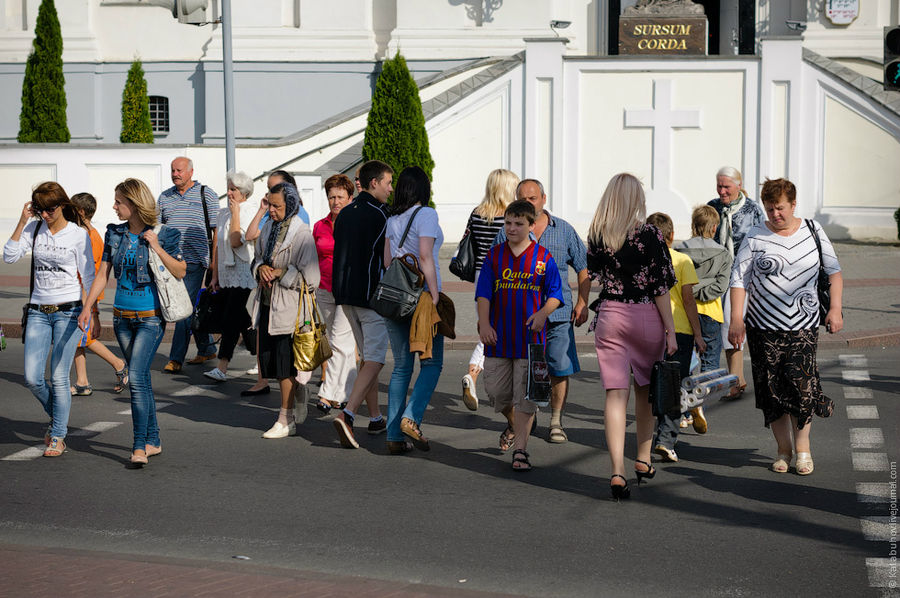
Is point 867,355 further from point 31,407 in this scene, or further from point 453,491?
point 31,407

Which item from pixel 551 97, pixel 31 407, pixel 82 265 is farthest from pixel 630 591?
pixel 551 97

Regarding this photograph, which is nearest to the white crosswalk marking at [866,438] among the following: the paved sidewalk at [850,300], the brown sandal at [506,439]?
the brown sandal at [506,439]

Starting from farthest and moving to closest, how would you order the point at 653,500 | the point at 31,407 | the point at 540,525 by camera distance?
the point at 31,407
the point at 653,500
the point at 540,525

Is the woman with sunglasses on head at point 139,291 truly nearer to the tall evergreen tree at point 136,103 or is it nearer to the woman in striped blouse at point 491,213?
the woman in striped blouse at point 491,213

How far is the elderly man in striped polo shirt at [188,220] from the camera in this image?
37.7 ft

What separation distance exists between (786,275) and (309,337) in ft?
10.2

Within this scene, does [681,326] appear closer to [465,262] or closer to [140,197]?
[465,262]

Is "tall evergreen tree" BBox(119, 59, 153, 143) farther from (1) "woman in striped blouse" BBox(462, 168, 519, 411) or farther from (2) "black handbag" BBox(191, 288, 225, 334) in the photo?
(1) "woman in striped blouse" BBox(462, 168, 519, 411)

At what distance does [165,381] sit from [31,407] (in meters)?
1.47

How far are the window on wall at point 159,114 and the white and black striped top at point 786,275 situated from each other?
22965 mm

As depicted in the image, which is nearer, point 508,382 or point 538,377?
point 538,377

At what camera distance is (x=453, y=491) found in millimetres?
7277

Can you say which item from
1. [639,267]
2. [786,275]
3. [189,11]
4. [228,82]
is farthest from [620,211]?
[189,11]

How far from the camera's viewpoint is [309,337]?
339 inches
